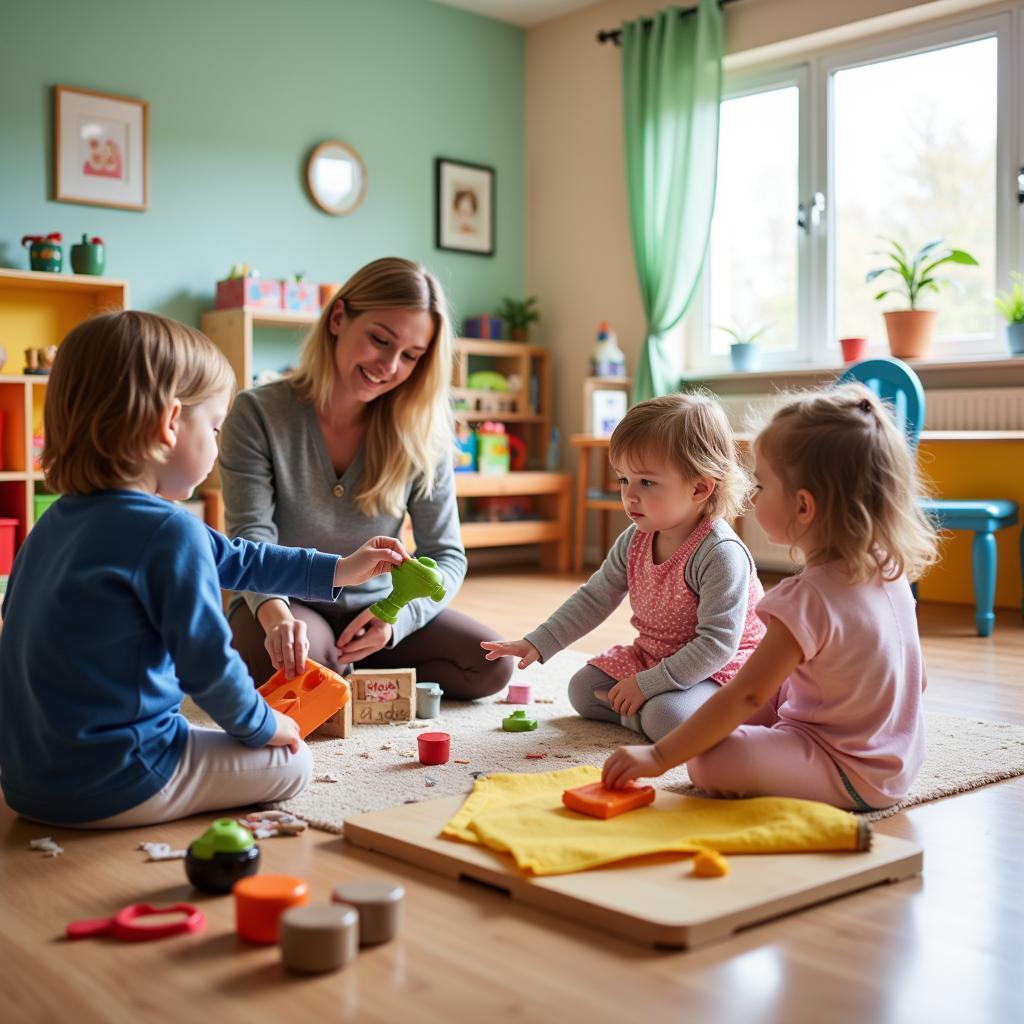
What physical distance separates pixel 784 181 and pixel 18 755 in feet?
13.3

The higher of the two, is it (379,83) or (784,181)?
(379,83)

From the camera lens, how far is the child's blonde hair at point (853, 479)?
1.50 meters

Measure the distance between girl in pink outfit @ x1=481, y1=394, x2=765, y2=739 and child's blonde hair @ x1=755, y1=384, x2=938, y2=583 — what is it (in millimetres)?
380

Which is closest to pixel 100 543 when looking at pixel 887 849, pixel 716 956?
pixel 716 956

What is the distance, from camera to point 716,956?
1.10 meters

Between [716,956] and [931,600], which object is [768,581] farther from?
[716,956]

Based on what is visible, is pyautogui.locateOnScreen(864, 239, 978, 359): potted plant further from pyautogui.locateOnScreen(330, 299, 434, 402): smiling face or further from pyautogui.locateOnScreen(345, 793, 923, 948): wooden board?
pyautogui.locateOnScreen(345, 793, 923, 948): wooden board

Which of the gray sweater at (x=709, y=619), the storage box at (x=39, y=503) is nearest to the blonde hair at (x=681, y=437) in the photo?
the gray sweater at (x=709, y=619)

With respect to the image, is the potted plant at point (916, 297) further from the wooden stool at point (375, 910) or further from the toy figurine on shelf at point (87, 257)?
the wooden stool at point (375, 910)

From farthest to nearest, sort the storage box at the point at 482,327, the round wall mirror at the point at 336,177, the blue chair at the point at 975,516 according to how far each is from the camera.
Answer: the storage box at the point at 482,327, the round wall mirror at the point at 336,177, the blue chair at the point at 975,516

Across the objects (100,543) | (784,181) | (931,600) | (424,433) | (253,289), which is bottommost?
(931,600)

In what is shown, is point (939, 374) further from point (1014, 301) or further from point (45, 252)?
point (45, 252)

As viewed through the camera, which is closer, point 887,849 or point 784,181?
point 887,849

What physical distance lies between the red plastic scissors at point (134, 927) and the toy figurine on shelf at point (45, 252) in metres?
3.17
